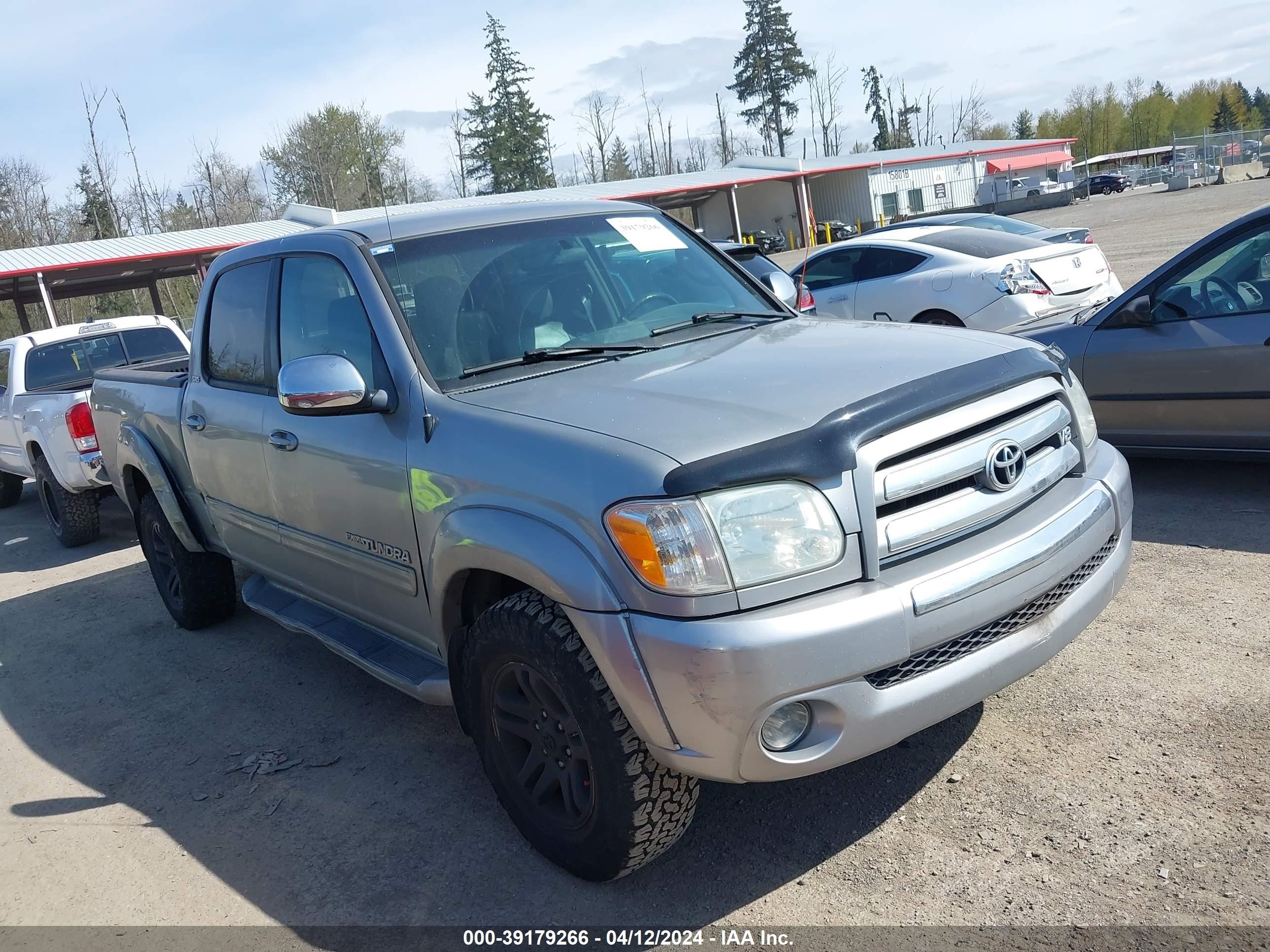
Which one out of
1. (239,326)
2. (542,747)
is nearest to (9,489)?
(239,326)

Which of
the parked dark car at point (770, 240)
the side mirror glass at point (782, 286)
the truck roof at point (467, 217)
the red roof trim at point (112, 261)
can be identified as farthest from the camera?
the parked dark car at point (770, 240)

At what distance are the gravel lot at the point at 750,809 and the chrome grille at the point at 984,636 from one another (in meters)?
0.60

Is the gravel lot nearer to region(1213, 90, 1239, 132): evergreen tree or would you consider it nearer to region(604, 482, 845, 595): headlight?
region(604, 482, 845, 595): headlight

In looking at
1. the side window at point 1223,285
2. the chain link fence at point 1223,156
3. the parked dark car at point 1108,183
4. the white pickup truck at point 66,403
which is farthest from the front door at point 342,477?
the parked dark car at point 1108,183

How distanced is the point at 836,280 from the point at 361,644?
8.31 metres

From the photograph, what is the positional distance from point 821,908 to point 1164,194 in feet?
167

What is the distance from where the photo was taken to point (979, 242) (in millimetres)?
10055

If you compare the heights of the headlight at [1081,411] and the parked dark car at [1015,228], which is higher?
the parked dark car at [1015,228]

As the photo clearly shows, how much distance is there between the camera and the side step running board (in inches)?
135

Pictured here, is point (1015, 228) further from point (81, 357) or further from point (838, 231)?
point (838, 231)

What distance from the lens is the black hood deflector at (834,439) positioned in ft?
8.16

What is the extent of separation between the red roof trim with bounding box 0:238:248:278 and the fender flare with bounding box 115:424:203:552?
20.6 meters

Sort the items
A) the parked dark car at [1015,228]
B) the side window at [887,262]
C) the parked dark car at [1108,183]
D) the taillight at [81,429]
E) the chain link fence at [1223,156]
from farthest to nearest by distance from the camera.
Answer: the parked dark car at [1108,183], the chain link fence at [1223,156], the parked dark car at [1015,228], the side window at [887,262], the taillight at [81,429]

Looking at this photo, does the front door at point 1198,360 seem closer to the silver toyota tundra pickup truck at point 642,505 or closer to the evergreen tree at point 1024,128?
the silver toyota tundra pickup truck at point 642,505
